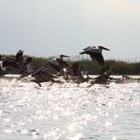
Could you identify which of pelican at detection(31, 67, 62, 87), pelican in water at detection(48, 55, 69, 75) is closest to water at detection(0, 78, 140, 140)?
pelican at detection(31, 67, 62, 87)

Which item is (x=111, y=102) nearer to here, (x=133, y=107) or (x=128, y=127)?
(x=133, y=107)

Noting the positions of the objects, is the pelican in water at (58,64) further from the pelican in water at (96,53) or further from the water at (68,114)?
the pelican in water at (96,53)

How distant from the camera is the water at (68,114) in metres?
13.1

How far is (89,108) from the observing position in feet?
63.4

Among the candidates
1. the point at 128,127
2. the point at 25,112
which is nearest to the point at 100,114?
the point at 25,112

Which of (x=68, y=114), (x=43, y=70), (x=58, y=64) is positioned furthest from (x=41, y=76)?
(x=68, y=114)

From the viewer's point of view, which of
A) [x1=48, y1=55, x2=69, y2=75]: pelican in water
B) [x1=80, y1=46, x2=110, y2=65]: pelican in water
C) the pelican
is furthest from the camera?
the pelican

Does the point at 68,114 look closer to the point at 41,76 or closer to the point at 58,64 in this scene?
the point at 58,64

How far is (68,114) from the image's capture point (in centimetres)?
1730

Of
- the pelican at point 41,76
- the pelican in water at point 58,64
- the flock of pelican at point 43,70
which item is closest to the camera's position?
the flock of pelican at point 43,70

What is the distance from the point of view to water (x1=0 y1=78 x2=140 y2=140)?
13.1 meters

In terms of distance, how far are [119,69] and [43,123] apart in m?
30.0

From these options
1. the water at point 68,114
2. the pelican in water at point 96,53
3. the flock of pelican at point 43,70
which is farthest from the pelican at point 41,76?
the pelican in water at point 96,53

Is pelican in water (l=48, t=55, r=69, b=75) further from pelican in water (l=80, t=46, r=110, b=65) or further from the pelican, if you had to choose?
pelican in water (l=80, t=46, r=110, b=65)
